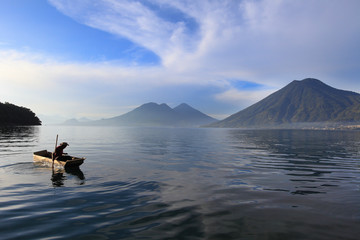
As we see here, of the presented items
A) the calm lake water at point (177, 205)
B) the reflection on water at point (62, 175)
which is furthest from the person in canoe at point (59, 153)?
the calm lake water at point (177, 205)

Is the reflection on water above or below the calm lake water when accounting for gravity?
above

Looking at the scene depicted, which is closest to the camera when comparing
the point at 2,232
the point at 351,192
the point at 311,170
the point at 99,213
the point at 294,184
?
the point at 2,232

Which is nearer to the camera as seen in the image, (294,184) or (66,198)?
(66,198)

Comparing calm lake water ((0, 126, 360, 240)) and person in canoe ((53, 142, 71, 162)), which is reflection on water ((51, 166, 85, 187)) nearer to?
calm lake water ((0, 126, 360, 240))

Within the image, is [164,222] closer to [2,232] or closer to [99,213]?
[99,213]

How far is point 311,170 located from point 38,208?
27.0 m

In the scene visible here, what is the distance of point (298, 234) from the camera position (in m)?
9.82

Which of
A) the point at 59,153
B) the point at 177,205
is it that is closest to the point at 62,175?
the point at 59,153

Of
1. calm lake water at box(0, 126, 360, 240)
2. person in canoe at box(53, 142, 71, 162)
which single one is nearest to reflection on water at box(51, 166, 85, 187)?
calm lake water at box(0, 126, 360, 240)

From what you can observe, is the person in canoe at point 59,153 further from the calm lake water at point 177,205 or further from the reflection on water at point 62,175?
the calm lake water at point 177,205

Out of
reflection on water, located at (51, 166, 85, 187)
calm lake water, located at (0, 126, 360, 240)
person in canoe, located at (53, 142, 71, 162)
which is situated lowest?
calm lake water, located at (0, 126, 360, 240)

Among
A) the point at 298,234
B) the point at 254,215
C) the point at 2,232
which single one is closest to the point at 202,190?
the point at 254,215

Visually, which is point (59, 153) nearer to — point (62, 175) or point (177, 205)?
point (62, 175)

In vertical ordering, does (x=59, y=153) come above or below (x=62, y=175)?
above
